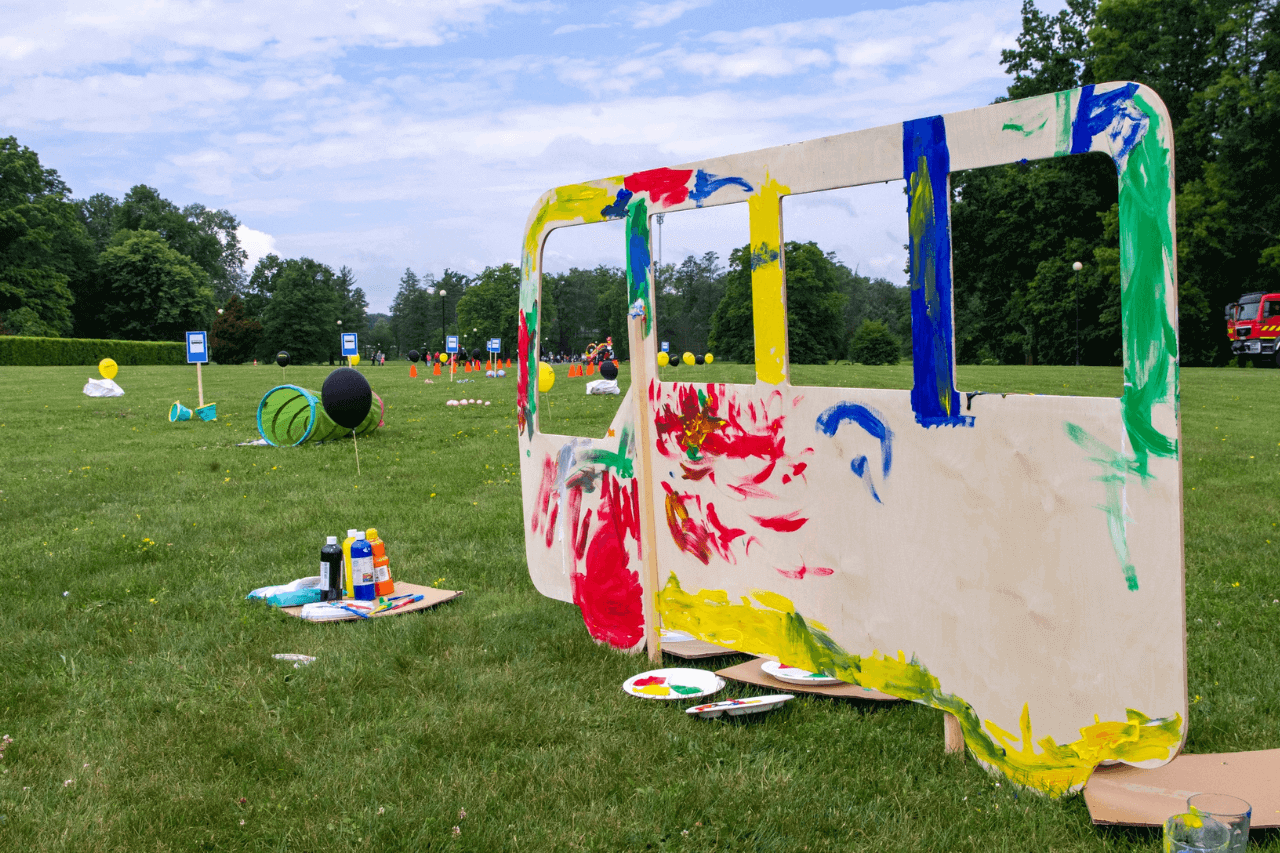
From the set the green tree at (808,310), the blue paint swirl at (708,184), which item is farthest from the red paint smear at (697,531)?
the green tree at (808,310)

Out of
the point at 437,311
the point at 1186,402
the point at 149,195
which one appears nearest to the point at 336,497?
the point at 1186,402

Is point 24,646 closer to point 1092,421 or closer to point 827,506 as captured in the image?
point 827,506

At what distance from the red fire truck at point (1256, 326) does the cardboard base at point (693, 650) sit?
3440 centimetres

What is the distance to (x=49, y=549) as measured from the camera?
635cm

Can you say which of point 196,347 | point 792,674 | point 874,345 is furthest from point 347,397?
point 874,345

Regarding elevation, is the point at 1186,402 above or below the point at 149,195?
below

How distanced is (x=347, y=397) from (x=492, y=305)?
256 feet

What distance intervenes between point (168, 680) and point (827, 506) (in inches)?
118

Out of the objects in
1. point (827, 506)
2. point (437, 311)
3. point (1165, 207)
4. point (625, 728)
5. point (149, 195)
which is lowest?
point (625, 728)

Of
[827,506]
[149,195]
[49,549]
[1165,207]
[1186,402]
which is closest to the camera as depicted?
[1165,207]

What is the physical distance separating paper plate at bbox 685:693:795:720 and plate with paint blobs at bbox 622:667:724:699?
16 centimetres

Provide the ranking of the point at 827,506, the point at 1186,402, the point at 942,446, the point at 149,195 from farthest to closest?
the point at 149,195 → the point at 1186,402 → the point at 827,506 → the point at 942,446

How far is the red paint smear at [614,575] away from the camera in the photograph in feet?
14.2

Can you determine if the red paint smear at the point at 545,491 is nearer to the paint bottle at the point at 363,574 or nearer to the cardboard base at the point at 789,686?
the paint bottle at the point at 363,574
